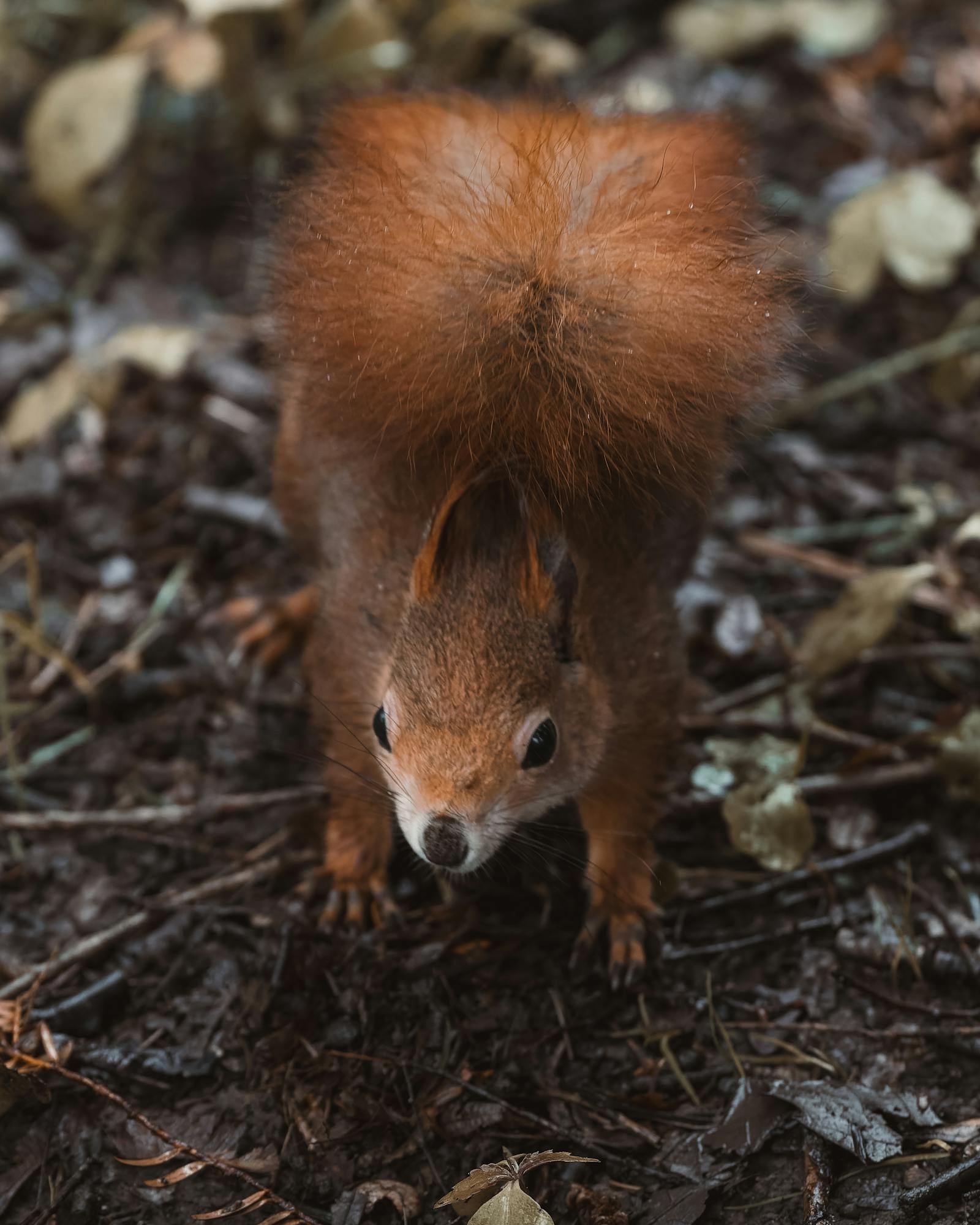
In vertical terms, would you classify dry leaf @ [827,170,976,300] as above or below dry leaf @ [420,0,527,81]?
below

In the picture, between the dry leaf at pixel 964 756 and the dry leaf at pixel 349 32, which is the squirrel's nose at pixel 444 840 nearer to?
the dry leaf at pixel 964 756

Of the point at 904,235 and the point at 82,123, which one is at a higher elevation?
the point at 82,123

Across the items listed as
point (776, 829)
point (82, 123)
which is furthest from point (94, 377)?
point (776, 829)

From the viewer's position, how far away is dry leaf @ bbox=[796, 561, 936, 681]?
109 inches

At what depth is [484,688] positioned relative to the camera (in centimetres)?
211

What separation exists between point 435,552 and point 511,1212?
1135mm

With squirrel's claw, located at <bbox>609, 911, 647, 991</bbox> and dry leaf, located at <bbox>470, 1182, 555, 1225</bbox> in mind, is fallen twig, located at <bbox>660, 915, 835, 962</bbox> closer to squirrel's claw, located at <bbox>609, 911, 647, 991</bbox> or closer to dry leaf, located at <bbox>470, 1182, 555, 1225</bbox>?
squirrel's claw, located at <bbox>609, 911, 647, 991</bbox>

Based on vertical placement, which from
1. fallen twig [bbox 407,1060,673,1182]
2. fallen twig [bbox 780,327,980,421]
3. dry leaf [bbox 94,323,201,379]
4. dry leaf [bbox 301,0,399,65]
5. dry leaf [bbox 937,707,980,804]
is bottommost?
fallen twig [bbox 407,1060,673,1182]

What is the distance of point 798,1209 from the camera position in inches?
81.4

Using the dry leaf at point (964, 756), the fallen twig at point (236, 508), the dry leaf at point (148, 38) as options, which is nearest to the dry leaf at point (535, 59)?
the dry leaf at point (148, 38)

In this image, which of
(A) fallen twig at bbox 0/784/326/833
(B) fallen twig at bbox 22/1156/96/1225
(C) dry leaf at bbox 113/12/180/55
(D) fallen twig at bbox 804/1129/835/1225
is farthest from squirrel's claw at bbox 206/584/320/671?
(C) dry leaf at bbox 113/12/180/55

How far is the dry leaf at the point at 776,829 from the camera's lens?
2.55 metres

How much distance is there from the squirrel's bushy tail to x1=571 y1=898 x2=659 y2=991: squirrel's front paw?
931 millimetres

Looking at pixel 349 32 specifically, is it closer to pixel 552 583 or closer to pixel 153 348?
pixel 153 348
